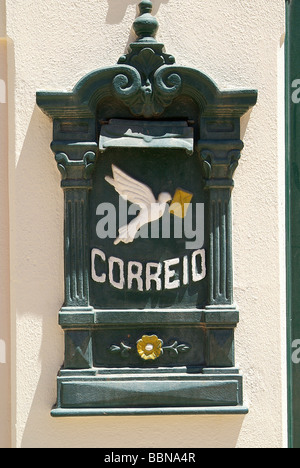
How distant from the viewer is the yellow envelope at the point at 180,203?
10.6ft

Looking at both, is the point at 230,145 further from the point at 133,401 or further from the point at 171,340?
the point at 133,401

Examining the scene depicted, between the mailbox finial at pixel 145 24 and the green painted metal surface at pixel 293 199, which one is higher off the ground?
the mailbox finial at pixel 145 24

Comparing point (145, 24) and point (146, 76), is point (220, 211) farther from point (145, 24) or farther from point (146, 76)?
point (145, 24)

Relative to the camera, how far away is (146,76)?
124 inches

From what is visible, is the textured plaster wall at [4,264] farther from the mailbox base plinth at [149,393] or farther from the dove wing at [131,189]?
the dove wing at [131,189]

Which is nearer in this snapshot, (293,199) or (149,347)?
(149,347)

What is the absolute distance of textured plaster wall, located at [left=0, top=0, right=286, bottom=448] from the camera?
10.5 feet

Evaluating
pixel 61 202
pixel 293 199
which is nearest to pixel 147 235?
pixel 61 202

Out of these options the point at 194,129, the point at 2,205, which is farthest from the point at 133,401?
the point at 194,129

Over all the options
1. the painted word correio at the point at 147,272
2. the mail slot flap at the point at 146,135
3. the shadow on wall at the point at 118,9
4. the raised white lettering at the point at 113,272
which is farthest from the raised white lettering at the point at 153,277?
the shadow on wall at the point at 118,9

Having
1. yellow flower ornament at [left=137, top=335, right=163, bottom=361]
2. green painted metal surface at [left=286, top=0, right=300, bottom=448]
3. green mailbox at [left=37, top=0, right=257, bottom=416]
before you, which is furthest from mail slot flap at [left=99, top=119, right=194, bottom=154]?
yellow flower ornament at [left=137, top=335, right=163, bottom=361]

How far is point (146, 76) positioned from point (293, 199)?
1.14 metres
